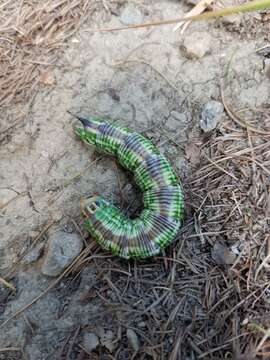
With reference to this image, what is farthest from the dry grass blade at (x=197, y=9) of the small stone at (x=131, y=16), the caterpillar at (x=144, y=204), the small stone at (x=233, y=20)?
the caterpillar at (x=144, y=204)

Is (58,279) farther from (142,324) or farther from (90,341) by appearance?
(142,324)

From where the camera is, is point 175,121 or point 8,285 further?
point 175,121

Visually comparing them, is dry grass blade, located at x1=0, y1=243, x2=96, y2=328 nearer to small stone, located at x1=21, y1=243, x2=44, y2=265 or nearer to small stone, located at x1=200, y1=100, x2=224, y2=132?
small stone, located at x1=21, y1=243, x2=44, y2=265

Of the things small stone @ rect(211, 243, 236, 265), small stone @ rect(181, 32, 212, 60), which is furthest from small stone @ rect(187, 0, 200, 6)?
small stone @ rect(211, 243, 236, 265)

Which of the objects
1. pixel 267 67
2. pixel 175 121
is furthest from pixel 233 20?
pixel 175 121

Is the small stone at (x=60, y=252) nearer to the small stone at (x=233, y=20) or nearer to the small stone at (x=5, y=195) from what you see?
the small stone at (x=5, y=195)
